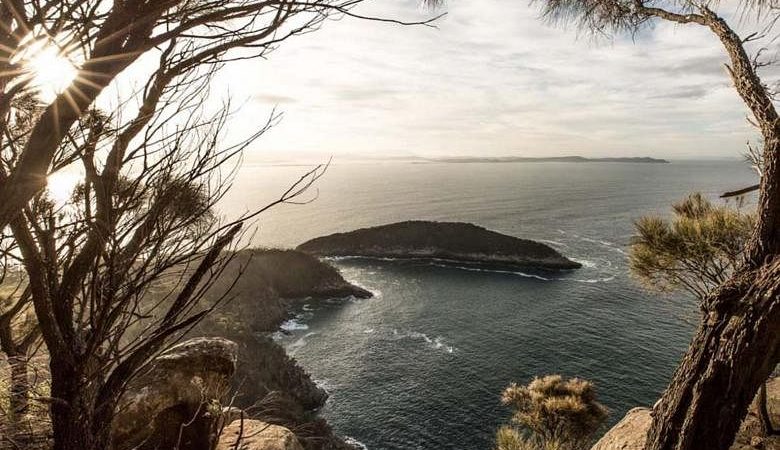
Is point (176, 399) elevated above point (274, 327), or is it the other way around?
point (176, 399)

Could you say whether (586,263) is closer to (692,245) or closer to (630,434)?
(692,245)

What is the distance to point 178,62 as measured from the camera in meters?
2.94

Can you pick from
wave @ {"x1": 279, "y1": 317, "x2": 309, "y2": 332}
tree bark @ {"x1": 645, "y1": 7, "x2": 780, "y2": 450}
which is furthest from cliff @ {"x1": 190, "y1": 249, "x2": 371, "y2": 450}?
tree bark @ {"x1": 645, "y1": 7, "x2": 780, "y2": 450}

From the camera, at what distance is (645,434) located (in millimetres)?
8375

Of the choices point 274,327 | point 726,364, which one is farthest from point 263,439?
point 274,327

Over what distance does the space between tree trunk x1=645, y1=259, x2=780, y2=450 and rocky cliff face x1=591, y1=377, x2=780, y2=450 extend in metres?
5.07

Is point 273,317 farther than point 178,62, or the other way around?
point 273,317

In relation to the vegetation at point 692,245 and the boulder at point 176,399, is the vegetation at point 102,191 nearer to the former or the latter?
the boulder at point 176,399

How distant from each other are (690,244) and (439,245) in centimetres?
7028

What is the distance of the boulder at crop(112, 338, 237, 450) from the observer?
24.0ft

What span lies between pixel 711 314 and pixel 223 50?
13.9 feet

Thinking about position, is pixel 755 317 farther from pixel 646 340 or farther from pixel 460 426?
pixel 646 340

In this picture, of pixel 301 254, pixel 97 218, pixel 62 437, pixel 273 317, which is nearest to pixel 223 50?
pixel 97 218

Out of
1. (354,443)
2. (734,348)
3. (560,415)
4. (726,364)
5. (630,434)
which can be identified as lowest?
(354,443)
